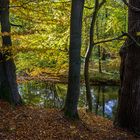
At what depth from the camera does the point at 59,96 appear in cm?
2019

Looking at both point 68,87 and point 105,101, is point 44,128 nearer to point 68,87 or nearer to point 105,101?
point 68,87

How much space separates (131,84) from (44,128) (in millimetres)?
3553

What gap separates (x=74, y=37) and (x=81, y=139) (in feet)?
9.92

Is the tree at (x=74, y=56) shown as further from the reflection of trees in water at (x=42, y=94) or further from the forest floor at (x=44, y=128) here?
the reflection of trees in water at (x=42, y=94)

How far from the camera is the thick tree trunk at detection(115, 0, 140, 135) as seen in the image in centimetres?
987

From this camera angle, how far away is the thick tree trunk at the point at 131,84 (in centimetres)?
987

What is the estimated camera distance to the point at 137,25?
979cm

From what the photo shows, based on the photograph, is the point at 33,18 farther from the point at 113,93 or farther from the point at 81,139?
the point at 113,93

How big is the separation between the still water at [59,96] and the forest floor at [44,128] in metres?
6.37

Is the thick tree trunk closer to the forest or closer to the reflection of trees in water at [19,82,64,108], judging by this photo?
the forest

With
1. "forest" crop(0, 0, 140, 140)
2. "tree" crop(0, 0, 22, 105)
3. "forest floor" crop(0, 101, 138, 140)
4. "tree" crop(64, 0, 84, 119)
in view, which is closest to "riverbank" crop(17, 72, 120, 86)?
"forest" crop(0, 0, 140, 140)

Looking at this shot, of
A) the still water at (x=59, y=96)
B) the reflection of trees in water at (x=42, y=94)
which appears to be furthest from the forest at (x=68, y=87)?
the reflection of trees in water at (x=42, y=94)

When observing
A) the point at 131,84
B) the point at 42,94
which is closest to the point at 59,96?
the point at 42,94

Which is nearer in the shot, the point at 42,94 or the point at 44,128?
the point at 44,128
